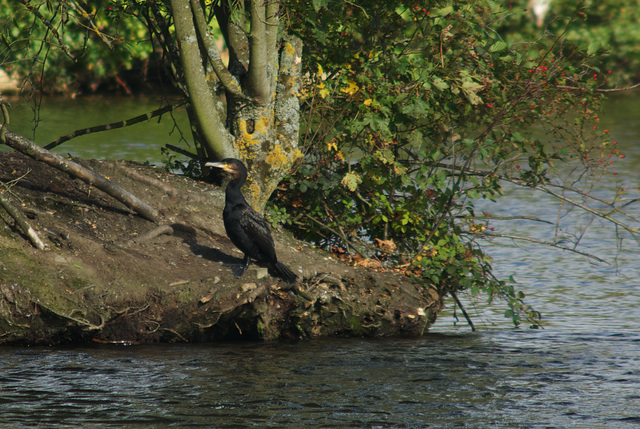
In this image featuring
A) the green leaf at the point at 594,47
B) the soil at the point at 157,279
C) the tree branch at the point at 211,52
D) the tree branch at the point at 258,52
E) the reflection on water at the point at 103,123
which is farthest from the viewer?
the reflection on water at the point at 103,123

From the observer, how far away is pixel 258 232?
864 cm

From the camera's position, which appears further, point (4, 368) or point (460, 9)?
point (460, 9)

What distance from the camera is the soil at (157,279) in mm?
8133

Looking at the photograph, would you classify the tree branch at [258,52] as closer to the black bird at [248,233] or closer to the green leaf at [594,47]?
the black bird at [248,233]

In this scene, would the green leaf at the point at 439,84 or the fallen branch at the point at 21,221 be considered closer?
the fallen branch at the point at 21,221

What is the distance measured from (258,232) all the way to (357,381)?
6.27 feet

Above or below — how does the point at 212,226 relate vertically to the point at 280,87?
below

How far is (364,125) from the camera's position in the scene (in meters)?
9.44

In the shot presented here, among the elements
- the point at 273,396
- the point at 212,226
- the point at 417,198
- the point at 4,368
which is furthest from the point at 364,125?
the point at 4,368

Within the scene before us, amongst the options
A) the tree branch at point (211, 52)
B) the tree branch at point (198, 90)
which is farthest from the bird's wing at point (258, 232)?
the tree branch at point (211, 52)

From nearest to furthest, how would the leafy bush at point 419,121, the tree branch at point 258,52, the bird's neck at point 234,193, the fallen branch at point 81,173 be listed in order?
1. the fallen branch at point 81,173
2. the bird's neck at point 234,193
3. the tree branch at point 258,52
4. the leafy bush at point 419,121

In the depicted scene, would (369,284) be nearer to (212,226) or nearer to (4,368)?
(212,226)

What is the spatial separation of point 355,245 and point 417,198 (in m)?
0.90

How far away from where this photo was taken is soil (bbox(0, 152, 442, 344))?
8.13 meters
